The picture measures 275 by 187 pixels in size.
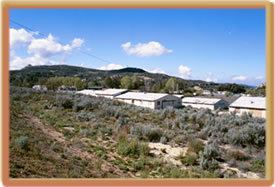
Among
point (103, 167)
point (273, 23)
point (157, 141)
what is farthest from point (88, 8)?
point (157, 141)

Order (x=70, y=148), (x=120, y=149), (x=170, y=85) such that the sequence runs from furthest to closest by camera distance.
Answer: (x=170, y=85)
(x=120, y=149)
(x=70, y=148)

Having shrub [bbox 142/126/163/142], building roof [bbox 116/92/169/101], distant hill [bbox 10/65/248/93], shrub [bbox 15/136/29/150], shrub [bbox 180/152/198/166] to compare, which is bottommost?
shrub [bbox 180/152/198/166]

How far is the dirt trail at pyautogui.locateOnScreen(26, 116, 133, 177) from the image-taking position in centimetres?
656

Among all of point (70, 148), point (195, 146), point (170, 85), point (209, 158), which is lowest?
point (209, 158)

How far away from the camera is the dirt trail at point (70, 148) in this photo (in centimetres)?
656

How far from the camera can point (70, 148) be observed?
7.61 metres

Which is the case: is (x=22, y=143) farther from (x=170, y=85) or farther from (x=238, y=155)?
(x=170, y=85)

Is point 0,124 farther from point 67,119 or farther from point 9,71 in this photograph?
point 67,119

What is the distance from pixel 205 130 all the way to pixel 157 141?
1.83m

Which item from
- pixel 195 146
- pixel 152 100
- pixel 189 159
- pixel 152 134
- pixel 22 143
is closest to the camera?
pixel 22 143

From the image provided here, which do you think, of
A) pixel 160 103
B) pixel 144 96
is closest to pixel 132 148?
pixel 160 103

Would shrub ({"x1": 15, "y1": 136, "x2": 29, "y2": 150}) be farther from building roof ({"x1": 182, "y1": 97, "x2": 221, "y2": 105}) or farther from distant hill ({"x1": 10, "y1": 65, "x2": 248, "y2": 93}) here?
building roof ({"x1": 182, "y1": 97, "x2": 221, "y2": 105})

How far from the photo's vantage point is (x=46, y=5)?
4641 millimetres

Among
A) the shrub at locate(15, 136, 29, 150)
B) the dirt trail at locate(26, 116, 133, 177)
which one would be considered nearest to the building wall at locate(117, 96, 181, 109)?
the dirt trail at locate(26, 116, 133, 177)
